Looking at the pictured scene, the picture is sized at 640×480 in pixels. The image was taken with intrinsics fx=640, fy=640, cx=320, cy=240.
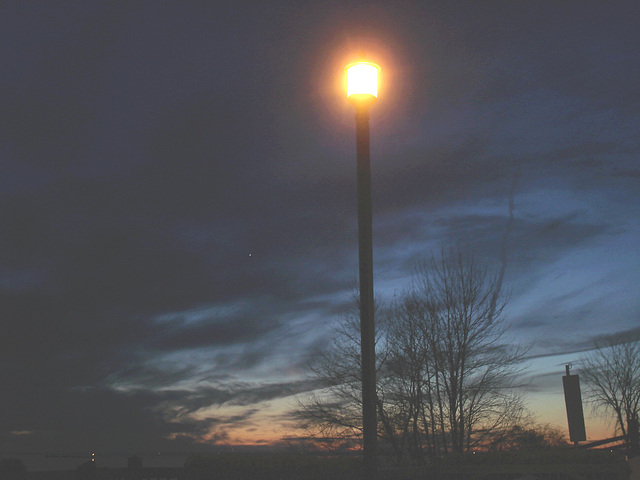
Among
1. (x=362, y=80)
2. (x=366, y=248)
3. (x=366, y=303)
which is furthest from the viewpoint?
(x=362, y=80)

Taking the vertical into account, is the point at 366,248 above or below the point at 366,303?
above

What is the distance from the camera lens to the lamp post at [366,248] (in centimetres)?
742

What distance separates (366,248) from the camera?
25.7 ft

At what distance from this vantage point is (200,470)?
15.6 metres

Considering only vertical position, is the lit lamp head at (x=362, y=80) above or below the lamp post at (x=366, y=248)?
above

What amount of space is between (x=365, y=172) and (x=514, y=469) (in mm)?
10819

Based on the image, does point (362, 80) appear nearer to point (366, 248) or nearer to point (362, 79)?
point (362, 79)

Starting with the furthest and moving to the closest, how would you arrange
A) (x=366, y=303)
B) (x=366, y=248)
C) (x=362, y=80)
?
(x=362, y=80)
(x=366, y=248)
(x=366, y=303)

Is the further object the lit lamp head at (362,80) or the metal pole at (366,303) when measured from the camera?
the lit lamp head at (362,80)

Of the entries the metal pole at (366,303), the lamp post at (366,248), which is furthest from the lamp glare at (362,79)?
the metal pole at (366,303)

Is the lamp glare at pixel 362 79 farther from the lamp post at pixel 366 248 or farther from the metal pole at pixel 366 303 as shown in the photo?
the metal pole at pixel 366 303

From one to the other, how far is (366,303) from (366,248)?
68 centimetres

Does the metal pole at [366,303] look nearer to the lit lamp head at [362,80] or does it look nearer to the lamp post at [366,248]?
the lamp post at [366,248]

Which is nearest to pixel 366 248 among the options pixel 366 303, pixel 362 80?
pixel 366 303
